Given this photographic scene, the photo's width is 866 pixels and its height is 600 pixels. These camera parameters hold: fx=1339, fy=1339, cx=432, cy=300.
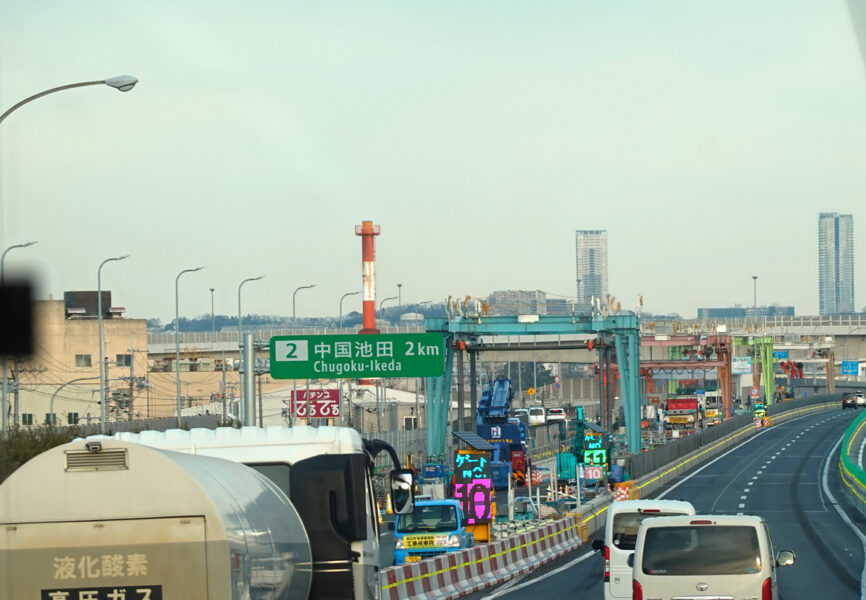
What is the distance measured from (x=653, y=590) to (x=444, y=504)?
14847 mm

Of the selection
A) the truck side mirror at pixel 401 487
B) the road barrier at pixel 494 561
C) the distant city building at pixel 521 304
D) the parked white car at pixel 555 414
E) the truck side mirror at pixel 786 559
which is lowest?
the parked white car at pixel 555 414

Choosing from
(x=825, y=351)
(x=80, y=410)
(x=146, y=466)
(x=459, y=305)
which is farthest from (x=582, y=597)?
(x=825, y=351)

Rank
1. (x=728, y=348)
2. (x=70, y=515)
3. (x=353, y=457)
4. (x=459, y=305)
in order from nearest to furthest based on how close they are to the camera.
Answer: (x=70, y=515) → (x=353, y=457) → (x=459, y=305) → (x=728, y=348)

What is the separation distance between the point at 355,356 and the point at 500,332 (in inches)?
940

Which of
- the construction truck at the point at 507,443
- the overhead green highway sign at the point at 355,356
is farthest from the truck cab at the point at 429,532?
the construction truck at the point at 507,443

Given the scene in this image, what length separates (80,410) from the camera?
74.0 metres

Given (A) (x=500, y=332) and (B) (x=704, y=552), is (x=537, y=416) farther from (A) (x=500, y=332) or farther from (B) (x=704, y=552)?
(B) (x=704, y=552)

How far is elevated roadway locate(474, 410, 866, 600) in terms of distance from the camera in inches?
1149

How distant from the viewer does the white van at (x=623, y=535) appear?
21250 millimetres

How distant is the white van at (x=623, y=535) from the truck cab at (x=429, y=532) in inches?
299

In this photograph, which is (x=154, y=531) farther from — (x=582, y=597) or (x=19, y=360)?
(x=582, y=597)

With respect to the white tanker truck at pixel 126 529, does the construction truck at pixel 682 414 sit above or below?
below

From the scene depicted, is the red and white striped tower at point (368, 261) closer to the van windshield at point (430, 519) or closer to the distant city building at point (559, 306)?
the distant city building at point (559, 306)

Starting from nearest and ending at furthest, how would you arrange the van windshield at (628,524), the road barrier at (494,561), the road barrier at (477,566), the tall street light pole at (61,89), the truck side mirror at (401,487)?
the tall street light pole at (61,89), the truck side mirror at (401,487), the van windshield at (628,524), the road barrier at (477,566), the road barrier at (494,561)
